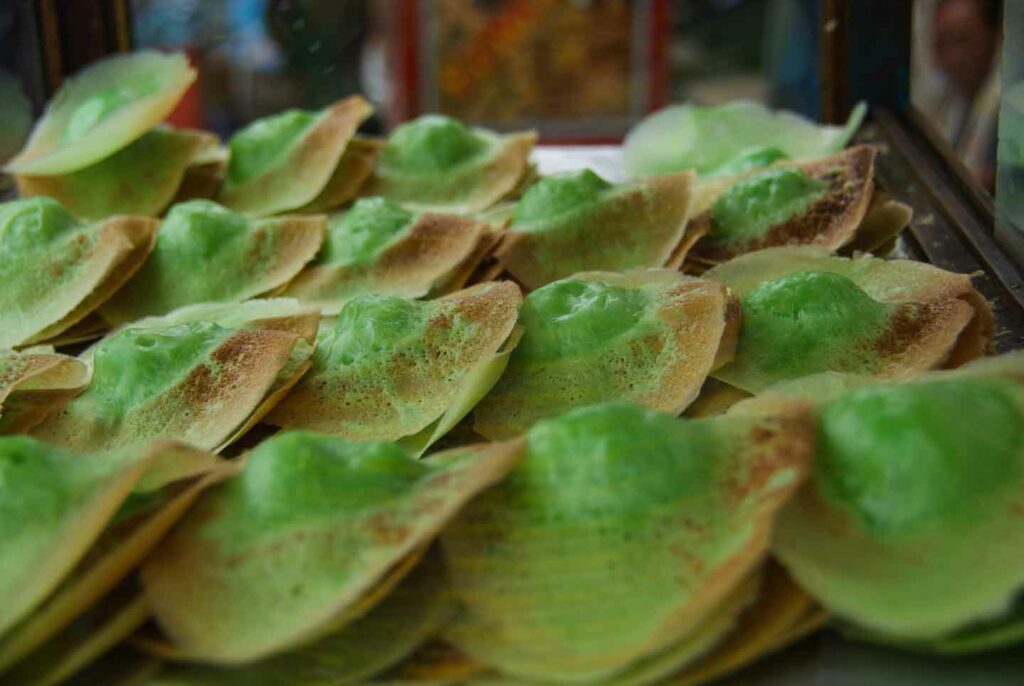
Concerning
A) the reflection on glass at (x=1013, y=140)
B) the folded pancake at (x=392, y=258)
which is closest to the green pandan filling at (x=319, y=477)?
the folded pancake at (x=392, y=258)

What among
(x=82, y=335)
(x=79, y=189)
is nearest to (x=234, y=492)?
(x=82, y=335)

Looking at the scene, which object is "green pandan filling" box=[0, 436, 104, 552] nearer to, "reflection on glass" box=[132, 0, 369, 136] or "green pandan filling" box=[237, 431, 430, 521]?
"green pandan filling" box=[237, 431, 430, 521]

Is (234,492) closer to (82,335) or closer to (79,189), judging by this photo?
(82,335)

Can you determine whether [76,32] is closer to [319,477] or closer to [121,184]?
[121,184]

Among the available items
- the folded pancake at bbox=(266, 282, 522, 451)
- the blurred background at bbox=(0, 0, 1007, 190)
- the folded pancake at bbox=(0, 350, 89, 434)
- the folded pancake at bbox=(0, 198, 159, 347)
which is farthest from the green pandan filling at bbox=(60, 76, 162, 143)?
the blurred background at bbox=(0, 0, 1007, 190)

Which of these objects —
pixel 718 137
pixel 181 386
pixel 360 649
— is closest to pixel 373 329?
pixel 181 386
